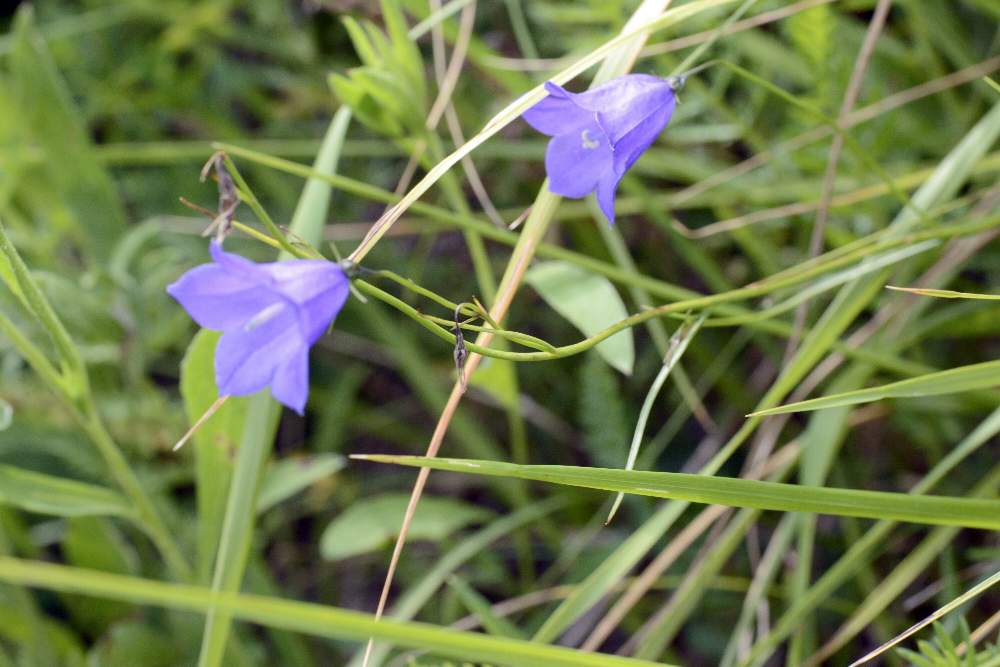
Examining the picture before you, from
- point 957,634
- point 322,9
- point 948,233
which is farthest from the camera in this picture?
point 322,9

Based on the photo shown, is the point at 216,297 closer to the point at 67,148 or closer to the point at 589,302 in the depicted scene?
the point at 589,302

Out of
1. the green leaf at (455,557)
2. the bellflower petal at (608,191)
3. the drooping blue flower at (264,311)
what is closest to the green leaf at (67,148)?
the green leaf at (455,557)

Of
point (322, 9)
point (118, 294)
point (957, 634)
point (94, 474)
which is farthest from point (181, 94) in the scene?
point (957, 634)

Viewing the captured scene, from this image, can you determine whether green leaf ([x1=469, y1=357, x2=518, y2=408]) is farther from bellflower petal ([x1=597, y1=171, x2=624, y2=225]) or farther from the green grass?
bellflower petal ([x1=597, y1=171, x2=624, y2=225])

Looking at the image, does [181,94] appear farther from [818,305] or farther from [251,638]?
[818,305]

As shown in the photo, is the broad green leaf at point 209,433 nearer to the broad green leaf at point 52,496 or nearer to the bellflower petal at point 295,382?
the broad green leaf at point 52,496

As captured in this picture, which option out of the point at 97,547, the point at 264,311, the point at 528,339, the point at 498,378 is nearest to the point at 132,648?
Result: the point at 97,547

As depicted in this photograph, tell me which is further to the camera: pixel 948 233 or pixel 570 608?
pixel 570 608

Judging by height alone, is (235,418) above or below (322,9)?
below
